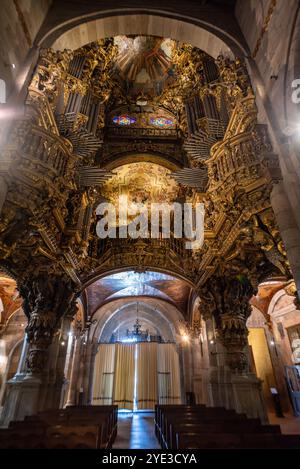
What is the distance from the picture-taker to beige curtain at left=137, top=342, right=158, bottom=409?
58.7 feet

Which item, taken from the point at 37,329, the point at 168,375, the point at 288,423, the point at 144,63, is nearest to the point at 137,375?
the point at 168,375

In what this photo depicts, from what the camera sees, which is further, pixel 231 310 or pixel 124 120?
pixel 124 120

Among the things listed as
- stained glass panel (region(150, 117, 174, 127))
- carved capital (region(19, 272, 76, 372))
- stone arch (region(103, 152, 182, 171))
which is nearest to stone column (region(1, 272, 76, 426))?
carved capital (region(19, 272, 76, 372))

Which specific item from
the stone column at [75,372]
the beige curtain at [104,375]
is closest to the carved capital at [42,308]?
the stone column at [75,372]

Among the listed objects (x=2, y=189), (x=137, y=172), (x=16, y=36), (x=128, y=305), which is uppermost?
(x=137, y=172)

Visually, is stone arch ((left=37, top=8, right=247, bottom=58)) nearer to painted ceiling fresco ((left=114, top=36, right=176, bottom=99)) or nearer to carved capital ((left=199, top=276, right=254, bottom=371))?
carved capital ((left=199, top=276, right=254, bottom=371))

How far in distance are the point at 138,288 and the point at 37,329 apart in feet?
25.7

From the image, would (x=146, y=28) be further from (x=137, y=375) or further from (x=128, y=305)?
(x=137, y=375)

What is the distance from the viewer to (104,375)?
715 inches

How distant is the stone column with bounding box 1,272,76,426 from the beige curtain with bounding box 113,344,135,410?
11.6 metres

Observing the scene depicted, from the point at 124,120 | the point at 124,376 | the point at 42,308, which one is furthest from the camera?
the point at 124,376

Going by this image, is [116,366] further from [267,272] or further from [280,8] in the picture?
[280,8]

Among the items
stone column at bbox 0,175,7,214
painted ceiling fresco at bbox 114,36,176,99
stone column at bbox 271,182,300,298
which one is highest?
painted ceiling fresco at bbox 114,36,176,99

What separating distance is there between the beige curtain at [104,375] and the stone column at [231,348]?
10980 millimetres
